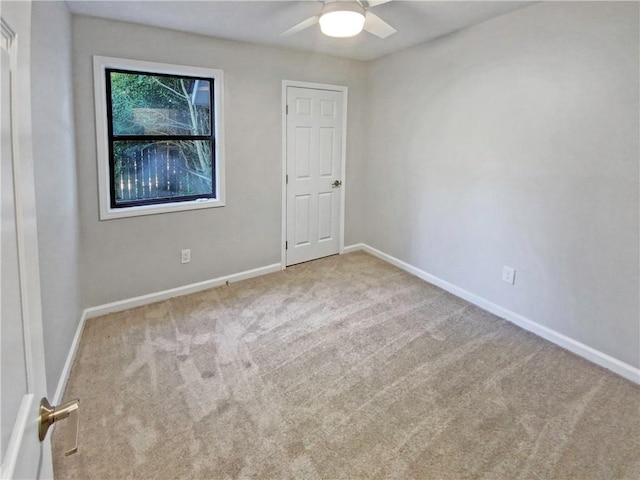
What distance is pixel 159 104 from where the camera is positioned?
3.35 meters

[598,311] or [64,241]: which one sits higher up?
[64,241]

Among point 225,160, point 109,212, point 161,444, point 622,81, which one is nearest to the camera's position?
point 161,444

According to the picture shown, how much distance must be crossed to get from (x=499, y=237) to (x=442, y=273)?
0.76 meters

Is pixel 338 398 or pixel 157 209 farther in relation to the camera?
pixel 157 209

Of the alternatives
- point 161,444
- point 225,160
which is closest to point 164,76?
point 225,160

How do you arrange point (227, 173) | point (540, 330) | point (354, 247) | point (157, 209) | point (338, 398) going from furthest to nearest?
point (354, 247) < point (227, 173) < point (157, 209) < point (540, 330) < point (338, 398)

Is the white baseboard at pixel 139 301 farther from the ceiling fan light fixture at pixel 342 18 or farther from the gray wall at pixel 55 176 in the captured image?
the ceiling fan light fixture at pixel 342 18

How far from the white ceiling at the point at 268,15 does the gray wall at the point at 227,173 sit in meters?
0.15

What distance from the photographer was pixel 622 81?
2.30 meters

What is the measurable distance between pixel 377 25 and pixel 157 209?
227 centimetres

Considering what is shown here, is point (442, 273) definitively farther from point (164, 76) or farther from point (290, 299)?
point (164, 76)

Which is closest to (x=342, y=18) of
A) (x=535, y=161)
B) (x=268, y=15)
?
(x=268, y=15)

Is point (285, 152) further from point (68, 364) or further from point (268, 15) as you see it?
point (68, 364)

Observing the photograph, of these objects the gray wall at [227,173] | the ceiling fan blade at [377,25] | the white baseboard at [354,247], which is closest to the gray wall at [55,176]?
the gray wall at [227,173]
